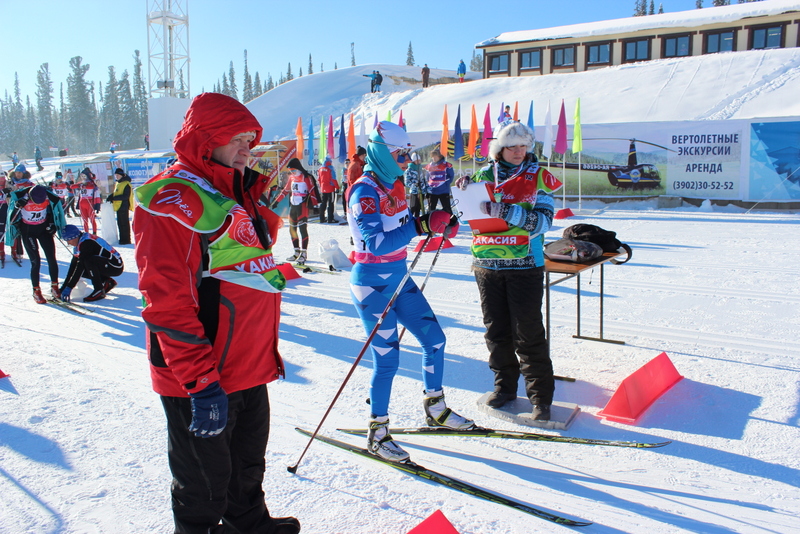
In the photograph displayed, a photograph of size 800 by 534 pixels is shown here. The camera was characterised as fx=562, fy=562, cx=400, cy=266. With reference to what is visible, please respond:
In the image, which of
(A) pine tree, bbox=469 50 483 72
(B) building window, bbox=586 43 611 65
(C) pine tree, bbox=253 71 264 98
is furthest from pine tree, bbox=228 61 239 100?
(B) building window, bbox=586 43 611 65

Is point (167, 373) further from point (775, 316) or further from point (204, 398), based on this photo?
point (775, 316)

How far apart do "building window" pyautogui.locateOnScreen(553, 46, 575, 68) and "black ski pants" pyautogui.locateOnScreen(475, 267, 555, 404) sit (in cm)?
A: 3506

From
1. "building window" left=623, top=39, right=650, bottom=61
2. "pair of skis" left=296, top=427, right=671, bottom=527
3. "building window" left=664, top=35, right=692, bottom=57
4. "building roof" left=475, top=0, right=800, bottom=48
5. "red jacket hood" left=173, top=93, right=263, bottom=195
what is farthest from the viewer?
"building window" left=623, top=39, right=650, bottom=61

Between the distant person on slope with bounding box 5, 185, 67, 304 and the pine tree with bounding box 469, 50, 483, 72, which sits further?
the pine tree with bounding box 469, 50, 483, 72

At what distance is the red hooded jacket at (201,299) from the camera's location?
1707 mm

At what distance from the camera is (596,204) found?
18.8 m

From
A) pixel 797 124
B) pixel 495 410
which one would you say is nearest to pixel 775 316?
pixel 495 410

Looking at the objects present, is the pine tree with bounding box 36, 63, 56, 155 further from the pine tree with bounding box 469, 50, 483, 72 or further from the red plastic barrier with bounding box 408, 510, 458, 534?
the red plastic barrier with bounding box 408, 510, 458, 534

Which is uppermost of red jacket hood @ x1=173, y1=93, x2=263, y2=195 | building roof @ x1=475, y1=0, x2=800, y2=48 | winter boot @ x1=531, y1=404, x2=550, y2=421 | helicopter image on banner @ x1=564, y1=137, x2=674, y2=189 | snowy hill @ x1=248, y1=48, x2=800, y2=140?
building roof @ x1=475, y1=0, x2=800, y2=48

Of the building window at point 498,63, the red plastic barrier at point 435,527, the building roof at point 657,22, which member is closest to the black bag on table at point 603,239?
the red plastic barrier at point 435,527

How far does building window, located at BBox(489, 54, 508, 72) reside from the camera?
37.3m

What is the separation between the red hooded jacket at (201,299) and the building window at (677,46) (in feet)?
119

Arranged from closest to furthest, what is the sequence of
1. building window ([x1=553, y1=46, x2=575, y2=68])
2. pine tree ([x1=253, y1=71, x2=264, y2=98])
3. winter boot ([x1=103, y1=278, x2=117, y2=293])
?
winter boot ([x1=103, y1=278, x2=117, y2=293])
building window ([x1=553, y1=46, x2=575, y2=68])
pine tree ([x1=253, y1=71, x2=264, y2=98])

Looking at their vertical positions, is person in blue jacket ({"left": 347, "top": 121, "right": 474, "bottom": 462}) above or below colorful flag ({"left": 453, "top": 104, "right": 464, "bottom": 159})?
below
